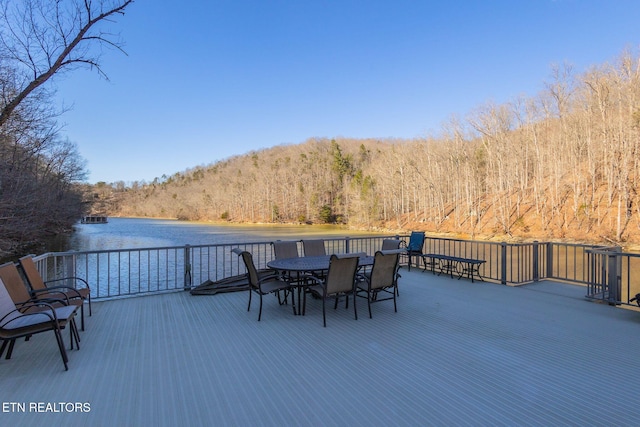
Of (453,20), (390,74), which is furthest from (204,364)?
(390,74)

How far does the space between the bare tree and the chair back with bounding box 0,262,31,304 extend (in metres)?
4.94

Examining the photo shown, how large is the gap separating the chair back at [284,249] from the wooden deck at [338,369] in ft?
3.57

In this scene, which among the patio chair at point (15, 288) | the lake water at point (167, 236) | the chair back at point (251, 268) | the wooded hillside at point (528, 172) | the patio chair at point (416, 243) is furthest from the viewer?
the lake water at point (167, 236)

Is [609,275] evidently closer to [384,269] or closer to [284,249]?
[384,269]

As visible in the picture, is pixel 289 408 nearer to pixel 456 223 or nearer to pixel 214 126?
pixel 456 223

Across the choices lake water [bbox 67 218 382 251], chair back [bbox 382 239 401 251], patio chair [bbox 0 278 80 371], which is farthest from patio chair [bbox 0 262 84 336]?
lake water [bbox 67 218 382 251]

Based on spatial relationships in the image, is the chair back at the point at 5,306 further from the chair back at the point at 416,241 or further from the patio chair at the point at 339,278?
the chair back at the point at 416,241

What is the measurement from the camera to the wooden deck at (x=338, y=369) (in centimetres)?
206

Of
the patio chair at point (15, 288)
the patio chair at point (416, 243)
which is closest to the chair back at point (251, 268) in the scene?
the patio chair at point (15, 288)

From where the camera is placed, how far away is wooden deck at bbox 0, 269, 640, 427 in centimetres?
206

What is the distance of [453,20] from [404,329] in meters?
14.1

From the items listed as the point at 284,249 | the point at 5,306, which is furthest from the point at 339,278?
the point at 5,306

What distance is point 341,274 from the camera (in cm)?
391

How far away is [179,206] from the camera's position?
8825 centimetres
